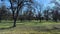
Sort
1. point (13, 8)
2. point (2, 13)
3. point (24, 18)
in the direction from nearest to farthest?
point (13, 8), point (2, 13), point (24, 18)

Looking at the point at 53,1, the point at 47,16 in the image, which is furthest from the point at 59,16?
the point at 53,1

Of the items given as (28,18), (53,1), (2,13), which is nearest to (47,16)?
(28,18)

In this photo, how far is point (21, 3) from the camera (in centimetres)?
3884

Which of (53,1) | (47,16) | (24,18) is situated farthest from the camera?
(47,16)

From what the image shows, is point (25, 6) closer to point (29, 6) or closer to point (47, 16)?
point (29, 6)

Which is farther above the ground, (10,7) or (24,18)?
(10,7)

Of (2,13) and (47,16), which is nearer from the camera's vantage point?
(2,13)

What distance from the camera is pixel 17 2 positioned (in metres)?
39.5

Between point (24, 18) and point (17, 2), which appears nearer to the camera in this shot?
point (17, 2)

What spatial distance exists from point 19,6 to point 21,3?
88 cm

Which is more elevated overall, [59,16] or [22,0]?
[22,0]

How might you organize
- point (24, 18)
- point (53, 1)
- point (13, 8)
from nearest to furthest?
point (53, 1), point (13, 8), point (24, 18)

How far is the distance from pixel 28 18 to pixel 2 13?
59.6ft

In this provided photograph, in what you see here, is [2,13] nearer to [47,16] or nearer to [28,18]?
[28,18]
